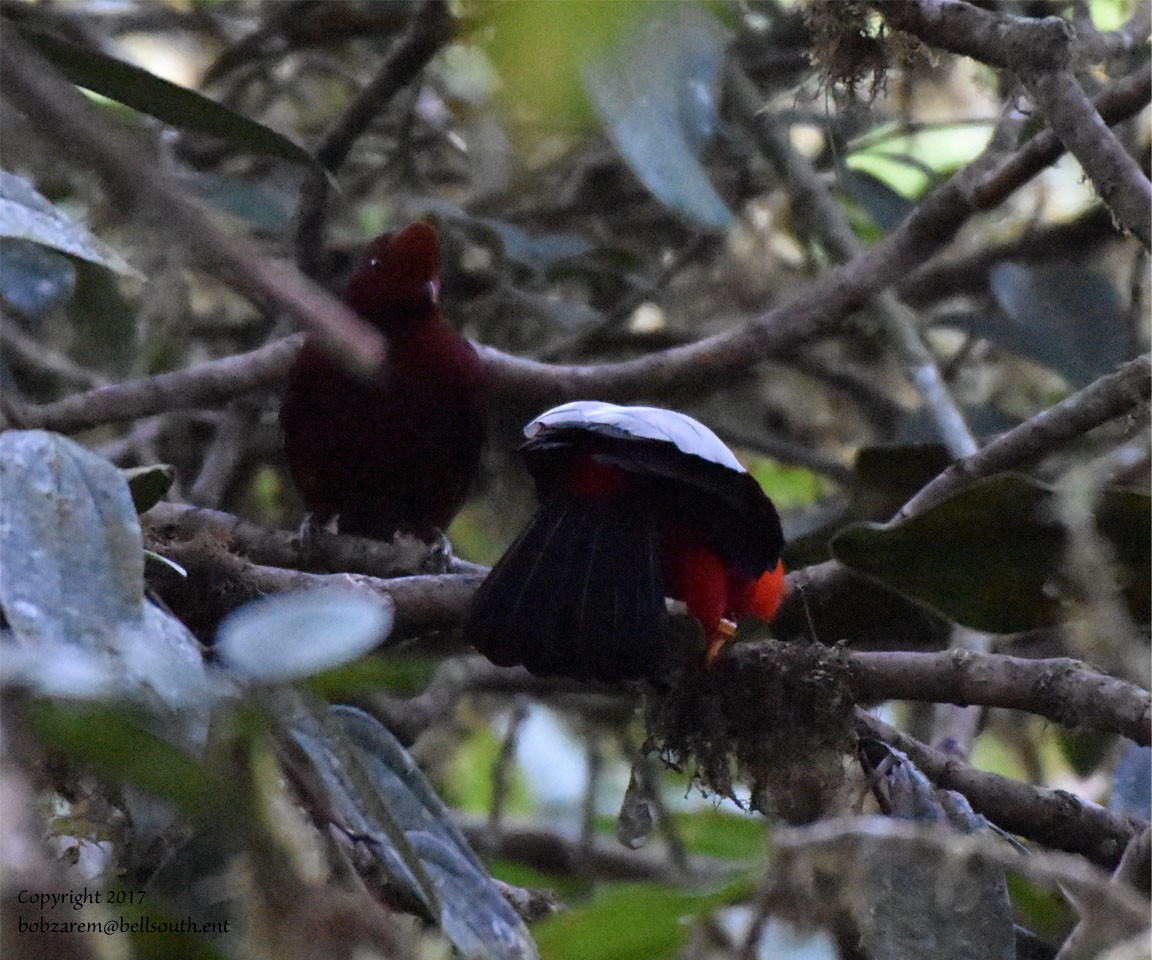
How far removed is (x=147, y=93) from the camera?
7.14 feet

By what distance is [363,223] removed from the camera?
474 cm

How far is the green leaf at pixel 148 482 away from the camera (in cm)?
199

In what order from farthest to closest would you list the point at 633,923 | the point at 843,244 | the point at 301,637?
the point at 843,244
the point at 633,923
the point at 301,637

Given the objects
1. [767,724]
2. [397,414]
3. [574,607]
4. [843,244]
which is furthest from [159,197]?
[843,244]

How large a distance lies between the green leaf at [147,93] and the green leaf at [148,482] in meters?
0.58

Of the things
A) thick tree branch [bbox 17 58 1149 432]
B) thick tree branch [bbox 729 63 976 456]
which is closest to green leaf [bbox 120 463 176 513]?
thick tree branch [bbox 17 58 1149 432]

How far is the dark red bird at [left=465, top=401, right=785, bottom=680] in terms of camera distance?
79.6 inches

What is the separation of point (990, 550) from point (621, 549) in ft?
1.79

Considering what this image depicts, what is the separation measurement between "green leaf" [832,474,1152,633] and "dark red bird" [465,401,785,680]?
233mm

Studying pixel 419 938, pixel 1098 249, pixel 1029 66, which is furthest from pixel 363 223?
pixel 419 938

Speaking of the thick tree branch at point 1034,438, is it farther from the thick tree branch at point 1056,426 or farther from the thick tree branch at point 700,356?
the thick tree branch at point 700,356

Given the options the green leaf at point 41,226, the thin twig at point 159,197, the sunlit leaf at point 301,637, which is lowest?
the sunlit leaf at point 301,637

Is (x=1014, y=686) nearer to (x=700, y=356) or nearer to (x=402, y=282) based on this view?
(x=700, y=356)

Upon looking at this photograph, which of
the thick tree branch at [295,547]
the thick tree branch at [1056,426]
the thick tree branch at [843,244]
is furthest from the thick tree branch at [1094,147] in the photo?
the thick tree branch at [295,547]
